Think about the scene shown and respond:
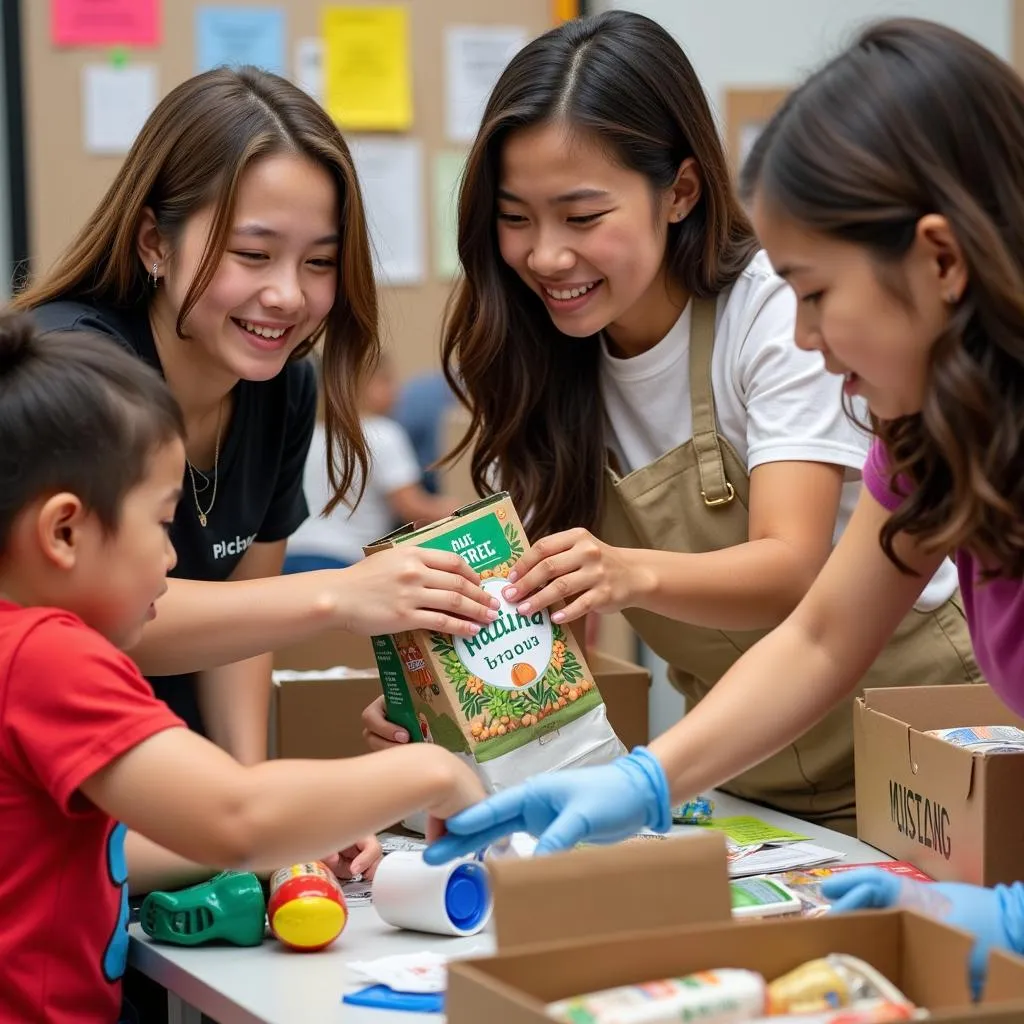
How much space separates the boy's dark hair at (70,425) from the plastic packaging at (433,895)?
0.37 meters

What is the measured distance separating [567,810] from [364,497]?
2.52 m

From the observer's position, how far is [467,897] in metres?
1.22

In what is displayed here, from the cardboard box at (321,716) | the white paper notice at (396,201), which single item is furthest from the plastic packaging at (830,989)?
the white paper notice at (396,201)

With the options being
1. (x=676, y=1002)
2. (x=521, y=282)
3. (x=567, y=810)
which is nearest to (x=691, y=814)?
(x=567, y=810)

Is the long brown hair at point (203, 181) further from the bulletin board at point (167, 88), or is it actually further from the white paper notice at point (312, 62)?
the white paper notice at point (312, 62)

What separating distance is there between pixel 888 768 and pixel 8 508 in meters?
0.83

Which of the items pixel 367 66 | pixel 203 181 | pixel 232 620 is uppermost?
pixel 367 66

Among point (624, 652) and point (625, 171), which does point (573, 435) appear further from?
point (624, 652)

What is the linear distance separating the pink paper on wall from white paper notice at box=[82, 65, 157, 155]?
0.06 m

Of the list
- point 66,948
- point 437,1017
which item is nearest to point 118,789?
point 66,948

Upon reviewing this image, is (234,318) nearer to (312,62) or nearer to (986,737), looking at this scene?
(986,737)

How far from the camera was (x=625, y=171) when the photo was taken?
156 cm

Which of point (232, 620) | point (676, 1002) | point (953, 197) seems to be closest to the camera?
point (676, 1002)

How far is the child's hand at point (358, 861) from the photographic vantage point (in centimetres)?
138
